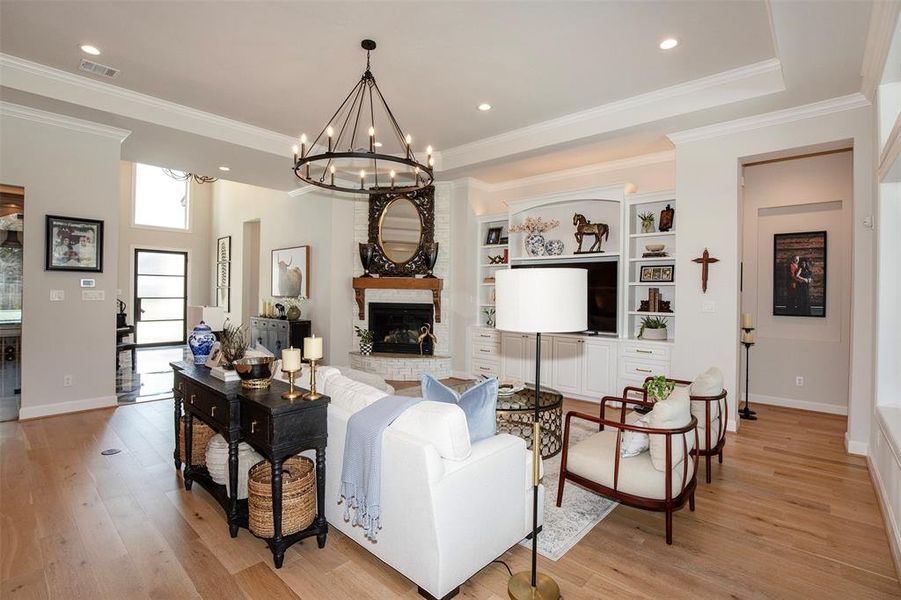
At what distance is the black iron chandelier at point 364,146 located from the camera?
11.3ft

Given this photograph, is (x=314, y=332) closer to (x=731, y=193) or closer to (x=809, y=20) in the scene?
(x=731, y=193)

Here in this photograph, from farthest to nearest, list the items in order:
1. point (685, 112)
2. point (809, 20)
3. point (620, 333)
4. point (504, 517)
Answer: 1. point (620, 333)
2. point (685, 112)
3. point (809, 20)
4. point (504, 517)

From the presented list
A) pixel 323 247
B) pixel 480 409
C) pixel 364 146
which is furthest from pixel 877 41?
pixel 323 247

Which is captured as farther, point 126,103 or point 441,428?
point 126,103

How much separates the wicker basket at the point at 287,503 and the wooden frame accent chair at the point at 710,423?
232cm

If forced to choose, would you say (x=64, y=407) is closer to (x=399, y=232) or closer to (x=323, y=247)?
(x=323, y=247)

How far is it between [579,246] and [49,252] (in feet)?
19.5

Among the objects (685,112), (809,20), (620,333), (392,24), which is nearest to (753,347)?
(620,333)

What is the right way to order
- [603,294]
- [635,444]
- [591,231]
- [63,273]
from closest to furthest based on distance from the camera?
1. [635,444]
2. [63,273]
3. [603,294]
4. [591,231]

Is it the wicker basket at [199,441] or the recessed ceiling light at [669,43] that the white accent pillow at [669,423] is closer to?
the recessed ceiling light at [669,43]

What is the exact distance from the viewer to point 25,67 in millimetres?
3879

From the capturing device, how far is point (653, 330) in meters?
5.30

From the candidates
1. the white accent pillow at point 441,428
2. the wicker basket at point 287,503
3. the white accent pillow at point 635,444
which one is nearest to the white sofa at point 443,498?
the white accent pillow at point 441,428

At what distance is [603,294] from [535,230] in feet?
4.25
